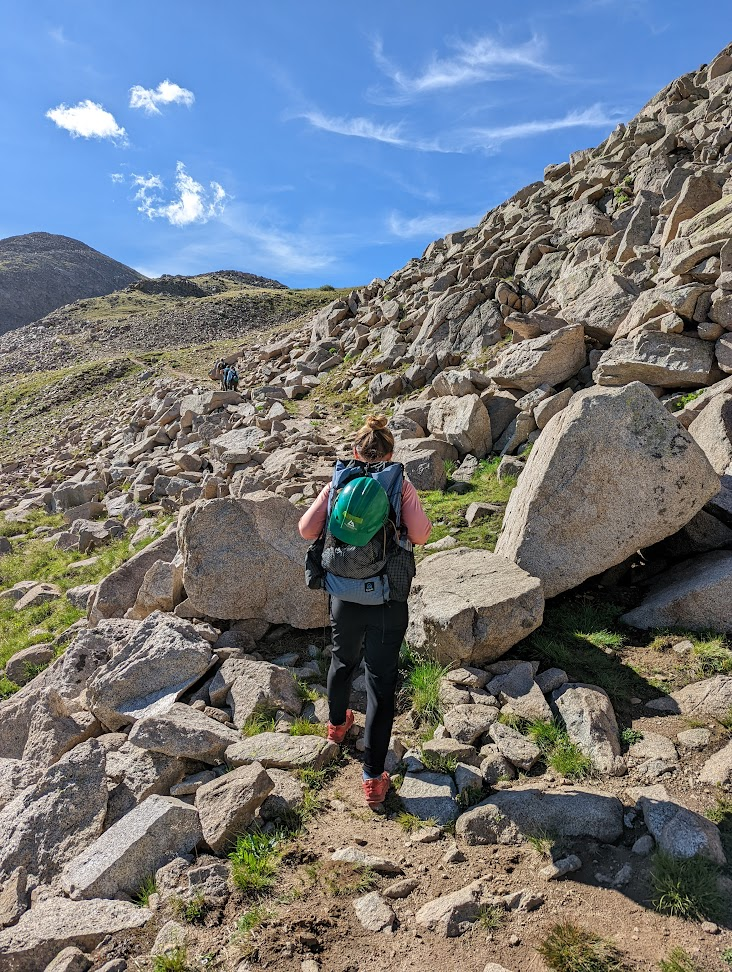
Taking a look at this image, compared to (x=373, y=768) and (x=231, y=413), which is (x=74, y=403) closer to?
(x=231, y=413)

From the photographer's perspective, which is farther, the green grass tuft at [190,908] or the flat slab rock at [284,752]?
the flat slab rock at [284,752]

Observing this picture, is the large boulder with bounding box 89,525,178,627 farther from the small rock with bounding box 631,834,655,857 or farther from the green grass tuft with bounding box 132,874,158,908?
the small rock with bounding box 631,834,655,857

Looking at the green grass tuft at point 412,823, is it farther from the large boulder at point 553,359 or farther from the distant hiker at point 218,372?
the distant hiker at point 218,372

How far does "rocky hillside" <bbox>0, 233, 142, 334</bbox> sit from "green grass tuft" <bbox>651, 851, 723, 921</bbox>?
142073mm

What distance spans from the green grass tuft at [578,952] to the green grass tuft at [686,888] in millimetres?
476

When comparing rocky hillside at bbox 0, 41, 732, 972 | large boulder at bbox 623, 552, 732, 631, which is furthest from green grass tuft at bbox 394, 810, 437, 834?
large boulder at bbox 623, 552, 732, 631

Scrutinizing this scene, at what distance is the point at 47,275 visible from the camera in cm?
13500

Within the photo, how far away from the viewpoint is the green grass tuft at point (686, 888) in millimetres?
3205

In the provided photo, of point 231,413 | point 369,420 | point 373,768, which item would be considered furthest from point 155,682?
point 231,413

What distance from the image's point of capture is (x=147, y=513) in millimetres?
14852

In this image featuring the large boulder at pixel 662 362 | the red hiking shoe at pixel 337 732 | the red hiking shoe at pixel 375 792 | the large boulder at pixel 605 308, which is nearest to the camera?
the red hiking shoe at pixel 375 792

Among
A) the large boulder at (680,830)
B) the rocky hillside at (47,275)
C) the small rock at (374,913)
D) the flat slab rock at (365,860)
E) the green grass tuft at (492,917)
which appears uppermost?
the rocky hillside at (47,275)

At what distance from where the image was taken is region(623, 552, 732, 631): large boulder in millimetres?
5758

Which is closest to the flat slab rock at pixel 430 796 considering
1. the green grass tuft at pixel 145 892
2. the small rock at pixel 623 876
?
the small rock at pixel 623 876
